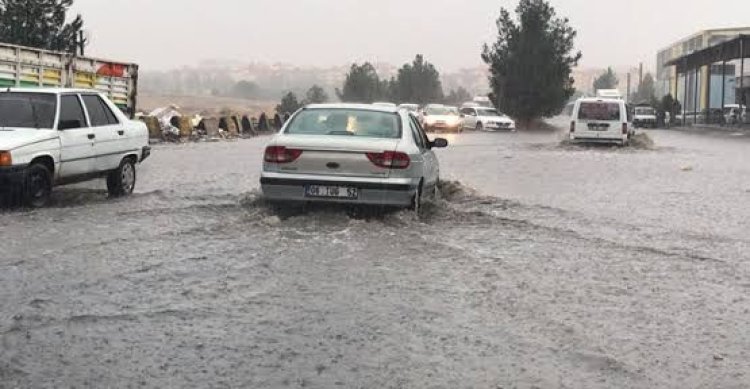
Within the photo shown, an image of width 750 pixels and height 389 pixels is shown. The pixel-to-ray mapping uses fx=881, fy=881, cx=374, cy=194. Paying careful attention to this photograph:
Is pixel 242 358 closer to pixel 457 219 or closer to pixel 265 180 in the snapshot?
pixel 265 180

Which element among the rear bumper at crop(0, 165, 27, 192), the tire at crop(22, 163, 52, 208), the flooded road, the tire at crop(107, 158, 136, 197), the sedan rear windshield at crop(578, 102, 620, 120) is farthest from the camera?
the sedan rear windshield at crop(578, 102, 620, 120)

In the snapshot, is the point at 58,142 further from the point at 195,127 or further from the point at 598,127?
the point at 195,127

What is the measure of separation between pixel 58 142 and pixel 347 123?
358 centimetres

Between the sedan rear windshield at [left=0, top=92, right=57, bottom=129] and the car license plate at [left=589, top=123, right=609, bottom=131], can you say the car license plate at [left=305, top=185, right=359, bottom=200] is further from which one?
the car license plate at [left=589, top=123, right=609, bottom=131]

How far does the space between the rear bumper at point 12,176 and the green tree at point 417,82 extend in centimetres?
7736

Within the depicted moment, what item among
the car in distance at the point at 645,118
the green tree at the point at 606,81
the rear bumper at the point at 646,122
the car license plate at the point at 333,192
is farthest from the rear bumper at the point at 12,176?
the green tree at the point at 606,81

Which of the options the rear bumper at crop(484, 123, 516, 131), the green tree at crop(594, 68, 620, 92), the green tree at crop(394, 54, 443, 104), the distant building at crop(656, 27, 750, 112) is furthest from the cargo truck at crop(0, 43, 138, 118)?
the green tree at crop(594, 68, 620, 92)

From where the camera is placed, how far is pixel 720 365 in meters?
5.00

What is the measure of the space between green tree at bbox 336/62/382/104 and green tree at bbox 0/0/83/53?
56.0 meters

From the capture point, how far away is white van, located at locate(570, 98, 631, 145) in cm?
2755

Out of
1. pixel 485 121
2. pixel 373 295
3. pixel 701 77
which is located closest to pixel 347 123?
pixel 373 295

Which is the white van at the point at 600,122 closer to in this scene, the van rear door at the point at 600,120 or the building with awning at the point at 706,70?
the van rear door at the point at 600,120

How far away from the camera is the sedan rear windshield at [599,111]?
2766 centimetres

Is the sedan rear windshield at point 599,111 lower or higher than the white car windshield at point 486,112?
lower
